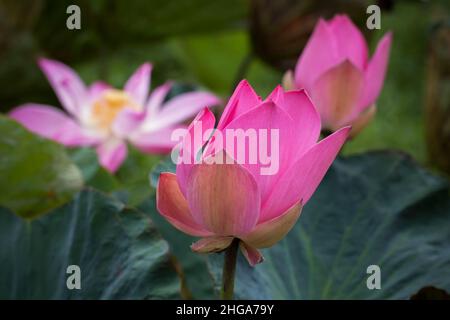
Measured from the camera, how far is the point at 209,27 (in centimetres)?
129

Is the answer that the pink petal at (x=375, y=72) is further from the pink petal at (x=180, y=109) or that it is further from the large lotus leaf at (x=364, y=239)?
the pink petal at (x=180, y=109)

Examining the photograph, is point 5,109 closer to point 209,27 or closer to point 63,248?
point 209,27

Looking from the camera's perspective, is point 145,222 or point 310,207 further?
point 310,207

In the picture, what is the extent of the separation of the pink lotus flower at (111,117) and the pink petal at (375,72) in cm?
27

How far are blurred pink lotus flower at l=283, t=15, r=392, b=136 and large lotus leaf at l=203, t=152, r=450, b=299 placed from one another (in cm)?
6

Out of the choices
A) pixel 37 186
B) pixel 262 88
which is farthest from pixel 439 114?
pixel 262 88

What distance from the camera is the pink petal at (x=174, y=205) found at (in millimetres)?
404

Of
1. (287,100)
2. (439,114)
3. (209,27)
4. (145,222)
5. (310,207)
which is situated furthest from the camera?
(209,27)

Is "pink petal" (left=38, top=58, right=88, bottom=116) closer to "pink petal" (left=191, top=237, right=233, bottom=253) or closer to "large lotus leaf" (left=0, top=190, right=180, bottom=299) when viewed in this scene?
"large lotus leaf" (left=0, top=190, right=180, bottom=299)

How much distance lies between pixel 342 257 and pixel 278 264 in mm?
55

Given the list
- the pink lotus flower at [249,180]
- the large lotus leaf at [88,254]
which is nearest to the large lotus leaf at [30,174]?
the large lotus leaf at [88,254]

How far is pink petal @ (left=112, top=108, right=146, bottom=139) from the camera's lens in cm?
81

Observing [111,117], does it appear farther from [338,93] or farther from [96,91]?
[338,93]

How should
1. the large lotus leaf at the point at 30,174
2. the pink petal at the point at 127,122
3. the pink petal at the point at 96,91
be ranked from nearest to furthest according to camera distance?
the large lotus leaf at the point at 30,174 → the pink petal at the point at 127,122 → the pink petal at the point at 96,91
